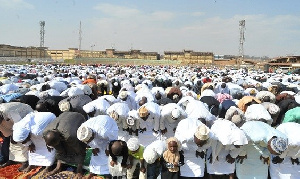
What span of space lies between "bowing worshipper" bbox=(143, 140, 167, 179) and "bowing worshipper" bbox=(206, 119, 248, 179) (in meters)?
0.75

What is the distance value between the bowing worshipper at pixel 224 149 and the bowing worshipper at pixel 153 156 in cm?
75

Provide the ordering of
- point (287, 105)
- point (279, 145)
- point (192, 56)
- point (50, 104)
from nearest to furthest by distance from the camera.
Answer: point (279, 145)
point (50, 104)
point (287, 105)
point (192, 56)

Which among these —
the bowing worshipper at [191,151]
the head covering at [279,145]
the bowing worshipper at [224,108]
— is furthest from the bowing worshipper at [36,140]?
the bowing worshipper at [224,108]

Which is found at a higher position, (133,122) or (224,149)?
(133,122)

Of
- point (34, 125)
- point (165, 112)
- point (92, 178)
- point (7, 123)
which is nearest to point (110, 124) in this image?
point (92, 178)

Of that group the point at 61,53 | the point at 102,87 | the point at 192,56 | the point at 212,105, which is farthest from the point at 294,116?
the point at 61,53

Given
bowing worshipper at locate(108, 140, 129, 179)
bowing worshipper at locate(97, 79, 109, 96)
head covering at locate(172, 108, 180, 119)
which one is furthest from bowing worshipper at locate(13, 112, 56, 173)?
bowing worshipper at locate(97, 79, 109, 96)

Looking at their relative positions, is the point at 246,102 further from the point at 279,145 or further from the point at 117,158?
the point at 117,158

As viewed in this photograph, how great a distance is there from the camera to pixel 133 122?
5.46 meters

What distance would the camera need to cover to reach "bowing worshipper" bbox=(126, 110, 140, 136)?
5457 mm

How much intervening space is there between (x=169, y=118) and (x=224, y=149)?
68.5 inches

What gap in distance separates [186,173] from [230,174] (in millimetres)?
654

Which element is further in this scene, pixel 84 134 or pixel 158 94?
pixel 158 94

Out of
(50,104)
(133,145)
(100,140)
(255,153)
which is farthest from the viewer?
(50,104)
